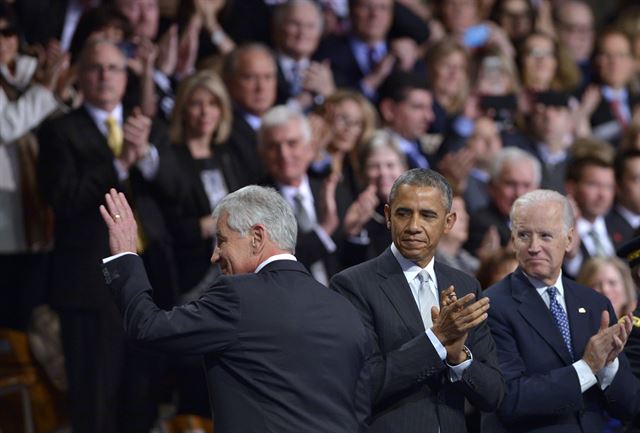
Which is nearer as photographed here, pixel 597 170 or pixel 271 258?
pixel 271 258

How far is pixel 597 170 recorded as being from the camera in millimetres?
8617

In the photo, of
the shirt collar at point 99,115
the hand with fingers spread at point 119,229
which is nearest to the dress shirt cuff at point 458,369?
the hand with fingers spread at point 119,229

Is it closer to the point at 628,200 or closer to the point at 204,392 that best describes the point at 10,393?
the point at 204,392

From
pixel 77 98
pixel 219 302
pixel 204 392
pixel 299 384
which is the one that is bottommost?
pixel 204 392

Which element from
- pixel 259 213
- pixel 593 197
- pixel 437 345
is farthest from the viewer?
pixel 593 197

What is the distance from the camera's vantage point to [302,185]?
300 inches

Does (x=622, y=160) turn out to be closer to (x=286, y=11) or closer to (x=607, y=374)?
(x=286, y=11)

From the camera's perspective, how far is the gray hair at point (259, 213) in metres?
4.62

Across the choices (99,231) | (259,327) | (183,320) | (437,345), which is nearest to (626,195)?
(99,231)

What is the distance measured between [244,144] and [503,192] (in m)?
1.57

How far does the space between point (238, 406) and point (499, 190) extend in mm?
4061

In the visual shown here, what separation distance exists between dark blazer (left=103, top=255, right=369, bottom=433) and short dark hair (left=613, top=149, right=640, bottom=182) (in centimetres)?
467

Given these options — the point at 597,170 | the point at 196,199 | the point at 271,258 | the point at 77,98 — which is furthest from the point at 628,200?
the point at 271,258

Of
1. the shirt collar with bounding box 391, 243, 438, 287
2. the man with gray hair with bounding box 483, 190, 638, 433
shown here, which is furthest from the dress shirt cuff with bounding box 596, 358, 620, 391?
the shirt collar with bounding box 391, 243, 438, 287
